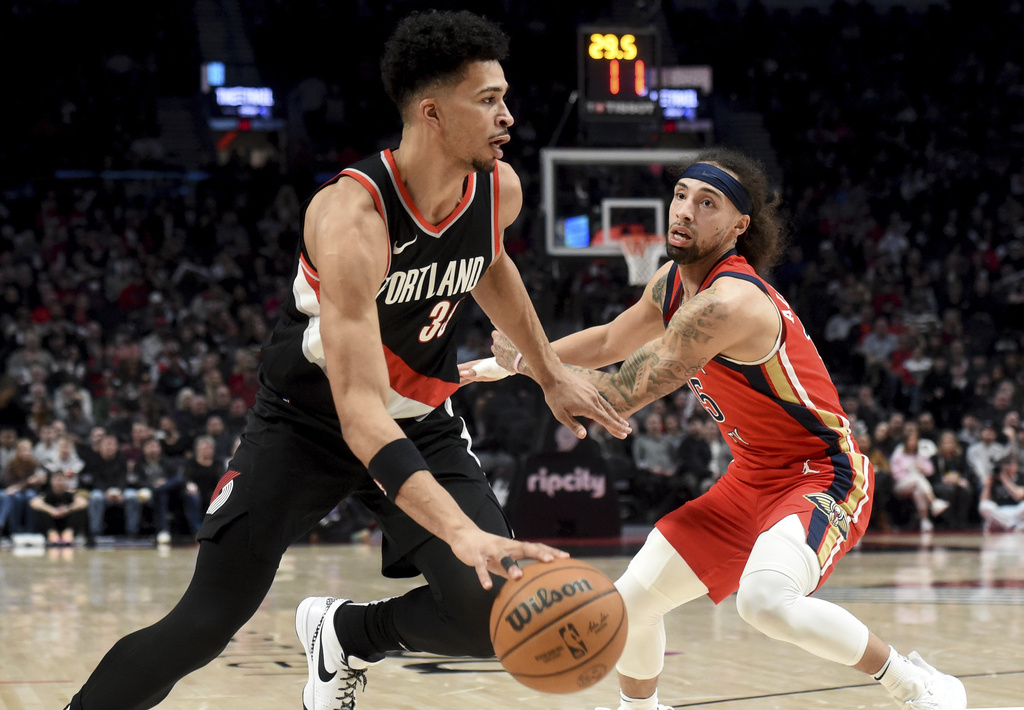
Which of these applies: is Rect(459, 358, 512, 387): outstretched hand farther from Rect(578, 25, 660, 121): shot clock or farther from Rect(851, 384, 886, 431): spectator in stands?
Rect(851, 384, 886, 431): spectator in stands

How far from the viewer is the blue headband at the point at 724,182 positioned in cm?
424

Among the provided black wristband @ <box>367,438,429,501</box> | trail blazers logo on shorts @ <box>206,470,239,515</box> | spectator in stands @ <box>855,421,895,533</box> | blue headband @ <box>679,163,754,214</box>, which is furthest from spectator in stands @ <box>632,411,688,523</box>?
black wristband @ <box>367,438,429,501</box>

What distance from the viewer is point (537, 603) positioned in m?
2.89

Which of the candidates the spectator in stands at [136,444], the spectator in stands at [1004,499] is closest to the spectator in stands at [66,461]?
the spectator in stands at [136,444]

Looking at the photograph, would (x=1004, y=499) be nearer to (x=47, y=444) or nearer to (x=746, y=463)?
(x=47, y=444)

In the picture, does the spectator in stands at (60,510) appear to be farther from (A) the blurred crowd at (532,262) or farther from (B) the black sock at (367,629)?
(B) the black sock at (367,629)

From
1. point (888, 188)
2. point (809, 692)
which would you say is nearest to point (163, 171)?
point (888, 188)

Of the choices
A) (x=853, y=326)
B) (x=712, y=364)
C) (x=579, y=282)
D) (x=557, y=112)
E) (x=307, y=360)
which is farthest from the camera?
(x=557, y=112)

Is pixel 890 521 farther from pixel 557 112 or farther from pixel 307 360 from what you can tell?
pixel 307 360

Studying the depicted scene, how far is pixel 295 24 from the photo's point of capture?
67.7 feet

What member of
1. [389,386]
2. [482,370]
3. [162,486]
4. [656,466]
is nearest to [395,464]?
[389,386]

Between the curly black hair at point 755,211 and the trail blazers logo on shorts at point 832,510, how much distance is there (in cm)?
96

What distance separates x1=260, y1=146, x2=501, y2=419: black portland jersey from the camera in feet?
10.8

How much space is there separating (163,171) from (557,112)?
6.56 metres
